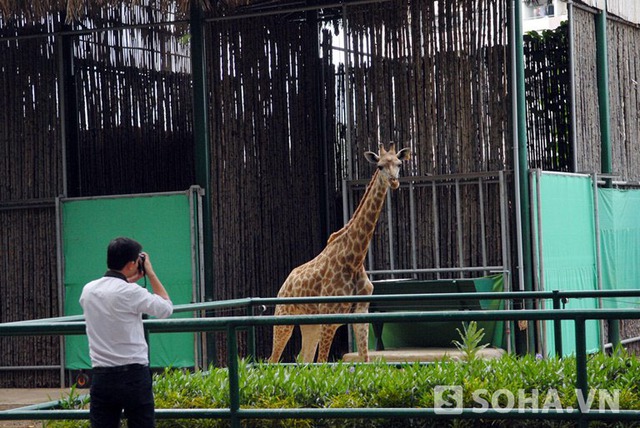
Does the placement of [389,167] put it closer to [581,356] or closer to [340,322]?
[340,322]

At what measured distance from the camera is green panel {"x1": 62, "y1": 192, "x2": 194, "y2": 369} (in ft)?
44.4

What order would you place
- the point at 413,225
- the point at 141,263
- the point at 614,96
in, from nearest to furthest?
1. the point at 141,263
2. the point at 413,225
3. the point at 614,96

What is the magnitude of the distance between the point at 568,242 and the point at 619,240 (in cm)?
165

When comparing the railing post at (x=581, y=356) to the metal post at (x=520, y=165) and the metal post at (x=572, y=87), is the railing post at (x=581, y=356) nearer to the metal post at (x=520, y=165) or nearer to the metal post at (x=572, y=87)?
the metal post at (x=520, y=165)

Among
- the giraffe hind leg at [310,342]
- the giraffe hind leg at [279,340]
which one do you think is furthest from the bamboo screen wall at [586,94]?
the giraffe hind leg at [279,340]

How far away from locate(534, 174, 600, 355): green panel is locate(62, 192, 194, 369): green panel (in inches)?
160

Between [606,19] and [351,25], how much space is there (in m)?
3.51

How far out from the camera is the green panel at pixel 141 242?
44.4 ft

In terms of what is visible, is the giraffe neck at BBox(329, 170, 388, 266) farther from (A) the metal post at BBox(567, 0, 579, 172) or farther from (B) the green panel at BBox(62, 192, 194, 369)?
(A) the metal post at BBox(567, 0, 579, 172)

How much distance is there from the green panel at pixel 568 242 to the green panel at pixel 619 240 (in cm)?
37

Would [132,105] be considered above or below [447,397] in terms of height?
above

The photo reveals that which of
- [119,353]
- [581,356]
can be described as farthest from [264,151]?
[581,356]

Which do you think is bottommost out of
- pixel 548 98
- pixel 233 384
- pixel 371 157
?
pixel 233 384

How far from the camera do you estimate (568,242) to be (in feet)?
43.9
